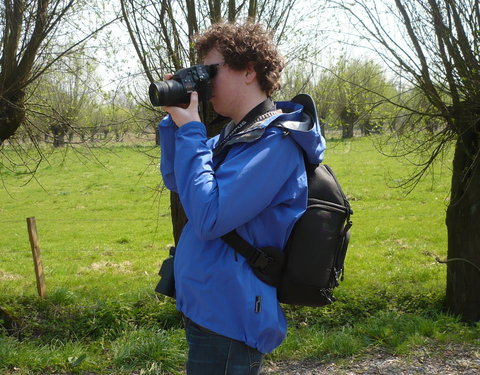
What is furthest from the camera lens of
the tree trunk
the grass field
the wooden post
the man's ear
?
the wooden post

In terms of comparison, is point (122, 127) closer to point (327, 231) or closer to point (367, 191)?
point (327, 231)

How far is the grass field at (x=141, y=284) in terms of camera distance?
16.0ft

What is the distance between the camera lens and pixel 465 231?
6.46 metres

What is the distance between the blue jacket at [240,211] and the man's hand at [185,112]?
46 millimetres

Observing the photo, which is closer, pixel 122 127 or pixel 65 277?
pixel 122 127

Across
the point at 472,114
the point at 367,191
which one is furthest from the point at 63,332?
the point at 367,191

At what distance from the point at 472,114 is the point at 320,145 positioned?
4.58m

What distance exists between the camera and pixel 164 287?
2.47 m

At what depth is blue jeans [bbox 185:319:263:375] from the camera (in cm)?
206

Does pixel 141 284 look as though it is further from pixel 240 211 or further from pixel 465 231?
pixel 240 211

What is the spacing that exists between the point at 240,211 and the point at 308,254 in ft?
1.10

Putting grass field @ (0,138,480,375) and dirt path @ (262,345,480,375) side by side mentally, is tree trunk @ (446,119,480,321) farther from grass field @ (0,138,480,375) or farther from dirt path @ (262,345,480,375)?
dirt path @ (262,345,480,375)

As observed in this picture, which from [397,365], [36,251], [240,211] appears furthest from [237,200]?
[36,251]

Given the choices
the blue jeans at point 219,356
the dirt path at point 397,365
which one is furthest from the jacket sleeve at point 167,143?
the dirt path at point 397,365
